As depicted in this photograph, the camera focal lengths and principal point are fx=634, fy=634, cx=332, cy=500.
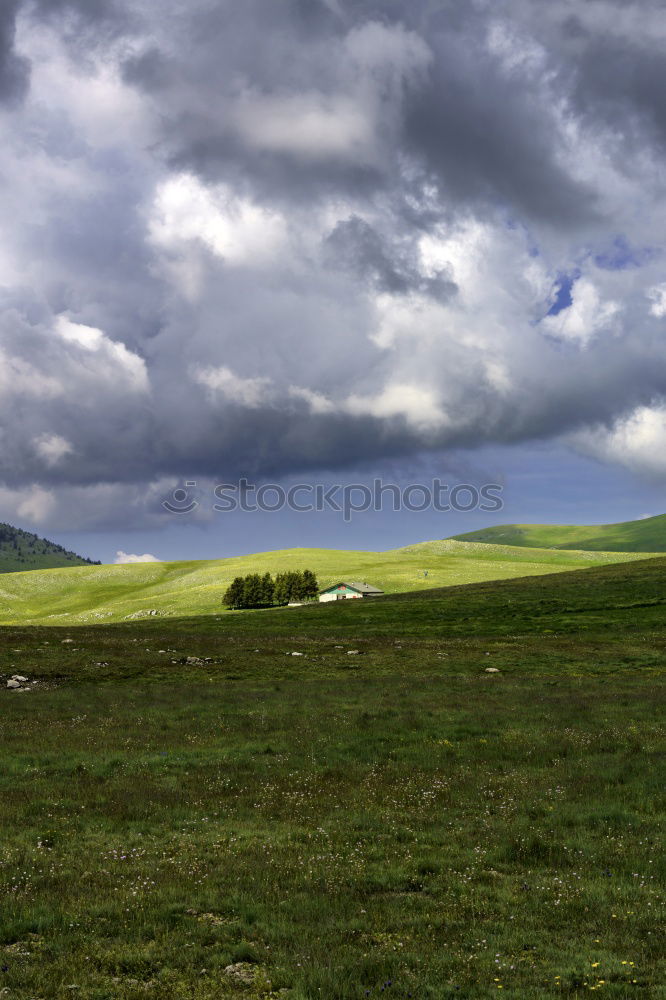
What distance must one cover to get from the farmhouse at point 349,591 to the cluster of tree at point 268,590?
6621 mm

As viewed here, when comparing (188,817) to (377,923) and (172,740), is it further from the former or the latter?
(172,740)

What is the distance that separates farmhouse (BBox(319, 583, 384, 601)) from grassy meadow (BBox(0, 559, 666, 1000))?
109311 millimetres

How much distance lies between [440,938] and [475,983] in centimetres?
138

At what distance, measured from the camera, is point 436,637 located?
65.6 metres

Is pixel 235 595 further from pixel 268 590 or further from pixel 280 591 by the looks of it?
pixel 280 591

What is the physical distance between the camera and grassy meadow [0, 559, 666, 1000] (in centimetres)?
966

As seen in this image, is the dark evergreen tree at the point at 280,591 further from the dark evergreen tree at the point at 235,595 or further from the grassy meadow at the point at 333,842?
the grassy meadow at the point at 333,842

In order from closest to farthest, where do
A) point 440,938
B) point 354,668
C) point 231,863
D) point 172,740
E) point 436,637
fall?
point 440,938
point 231,863
point 172,740
point 354,668
point 436,637

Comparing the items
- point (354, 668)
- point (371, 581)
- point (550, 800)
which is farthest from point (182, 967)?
point (371, 581)

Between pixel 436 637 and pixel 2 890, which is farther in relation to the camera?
pixel 436 637

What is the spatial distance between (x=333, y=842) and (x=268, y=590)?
142 meters

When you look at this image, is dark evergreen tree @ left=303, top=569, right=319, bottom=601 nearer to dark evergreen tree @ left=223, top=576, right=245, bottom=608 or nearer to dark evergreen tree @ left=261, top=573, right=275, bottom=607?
dark evergreen tree @ left=261, top=573, right=275, bottom=607

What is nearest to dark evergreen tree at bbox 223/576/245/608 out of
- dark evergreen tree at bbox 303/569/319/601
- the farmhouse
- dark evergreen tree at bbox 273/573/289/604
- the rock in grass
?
dark evergreen tree at bbox 273/573/289/604

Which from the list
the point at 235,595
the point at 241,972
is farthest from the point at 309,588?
the point at 241,972
